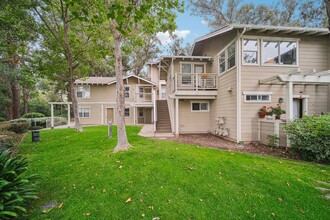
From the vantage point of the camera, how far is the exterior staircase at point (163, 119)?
12523mm

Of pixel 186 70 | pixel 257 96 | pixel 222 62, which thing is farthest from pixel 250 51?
pixel 186 70

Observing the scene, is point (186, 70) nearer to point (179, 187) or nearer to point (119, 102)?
point (119, 102)

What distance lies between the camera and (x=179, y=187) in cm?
390

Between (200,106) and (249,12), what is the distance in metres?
14.2

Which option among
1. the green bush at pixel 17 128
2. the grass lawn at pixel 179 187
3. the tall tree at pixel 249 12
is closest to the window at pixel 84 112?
the green bush at pixel 17 128

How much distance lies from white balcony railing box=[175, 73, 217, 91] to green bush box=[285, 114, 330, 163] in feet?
18.3

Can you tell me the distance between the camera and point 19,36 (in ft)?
31.3

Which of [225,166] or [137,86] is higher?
[137,86]

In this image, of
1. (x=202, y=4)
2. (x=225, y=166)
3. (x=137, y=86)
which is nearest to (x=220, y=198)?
(x=225, y=166)

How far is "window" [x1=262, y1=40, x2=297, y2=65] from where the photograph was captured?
8.75 metres

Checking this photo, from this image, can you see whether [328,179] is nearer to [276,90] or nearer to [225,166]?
[225,166]

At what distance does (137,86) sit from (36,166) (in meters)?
15.7

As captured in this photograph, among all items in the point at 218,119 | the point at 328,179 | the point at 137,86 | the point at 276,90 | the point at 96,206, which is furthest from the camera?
the point at 137,86

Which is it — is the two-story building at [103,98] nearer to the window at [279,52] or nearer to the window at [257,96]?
the window at [257,96]
